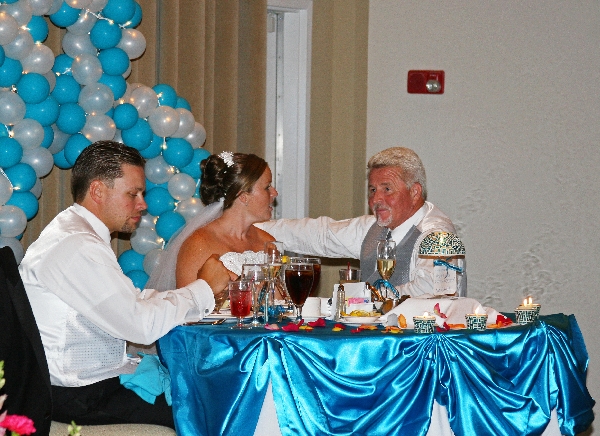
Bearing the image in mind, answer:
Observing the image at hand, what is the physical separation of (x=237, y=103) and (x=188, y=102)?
440mm

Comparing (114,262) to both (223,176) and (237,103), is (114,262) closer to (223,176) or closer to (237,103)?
(223,176)

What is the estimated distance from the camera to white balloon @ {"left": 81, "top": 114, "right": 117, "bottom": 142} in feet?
13.3

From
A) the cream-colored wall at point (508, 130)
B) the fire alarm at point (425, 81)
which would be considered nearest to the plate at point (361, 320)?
the cream-colored wall at point (508, 130)

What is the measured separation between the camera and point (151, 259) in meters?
4.25

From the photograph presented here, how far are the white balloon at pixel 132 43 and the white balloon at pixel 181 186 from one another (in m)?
0.66

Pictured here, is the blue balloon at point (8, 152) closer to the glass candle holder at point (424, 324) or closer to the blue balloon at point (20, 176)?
the blue balloon at point (20, 176)

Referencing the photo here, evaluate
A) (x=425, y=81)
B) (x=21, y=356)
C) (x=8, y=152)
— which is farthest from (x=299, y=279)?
(x=425, y=81)

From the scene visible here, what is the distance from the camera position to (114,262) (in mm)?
2500

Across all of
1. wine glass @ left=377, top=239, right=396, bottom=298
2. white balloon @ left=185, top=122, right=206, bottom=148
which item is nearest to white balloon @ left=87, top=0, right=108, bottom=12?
white balloon @ left=185, top=122, right=206, bottom=148

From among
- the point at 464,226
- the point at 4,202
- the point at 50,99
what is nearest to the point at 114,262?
the point at 4,202

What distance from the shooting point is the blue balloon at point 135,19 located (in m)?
4.30

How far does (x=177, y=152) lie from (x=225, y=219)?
91 cm

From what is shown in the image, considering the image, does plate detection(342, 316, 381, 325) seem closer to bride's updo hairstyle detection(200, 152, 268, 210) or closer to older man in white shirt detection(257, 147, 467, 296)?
older man in white shirt detection(257, 147, 467, 296)

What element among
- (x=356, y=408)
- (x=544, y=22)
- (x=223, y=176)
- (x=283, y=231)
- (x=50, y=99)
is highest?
(x=544, y=22)
